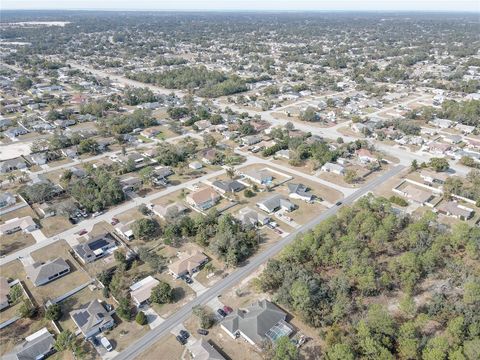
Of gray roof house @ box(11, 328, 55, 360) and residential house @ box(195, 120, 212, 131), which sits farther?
residential house @ box(195, 120, 212, 131)

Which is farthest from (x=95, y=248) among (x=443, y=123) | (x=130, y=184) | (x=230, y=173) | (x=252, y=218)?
(x=443, y=123)

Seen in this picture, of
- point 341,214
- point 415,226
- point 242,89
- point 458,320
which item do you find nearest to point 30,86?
point 242,89

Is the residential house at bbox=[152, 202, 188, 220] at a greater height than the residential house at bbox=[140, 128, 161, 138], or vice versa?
the residential house at bbox=[152, 202, 188, 220]

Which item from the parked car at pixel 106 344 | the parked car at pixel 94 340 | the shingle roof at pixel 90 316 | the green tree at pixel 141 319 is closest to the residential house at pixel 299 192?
the green tree at pixel 141 319

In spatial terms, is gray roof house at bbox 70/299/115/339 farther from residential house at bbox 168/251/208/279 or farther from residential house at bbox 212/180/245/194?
residential house at bbox 212/180/245/194

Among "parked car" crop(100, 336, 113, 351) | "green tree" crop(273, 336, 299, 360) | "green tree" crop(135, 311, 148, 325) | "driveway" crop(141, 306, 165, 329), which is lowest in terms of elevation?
"driveway" crop(141, 306, 165, 329)

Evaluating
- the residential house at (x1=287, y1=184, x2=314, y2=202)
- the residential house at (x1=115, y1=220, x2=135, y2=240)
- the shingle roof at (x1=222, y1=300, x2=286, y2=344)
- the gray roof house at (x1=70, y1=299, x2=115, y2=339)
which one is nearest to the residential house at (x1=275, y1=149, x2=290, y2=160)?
the residential house at (x1=287, y1=184, x2=314, y2=202)

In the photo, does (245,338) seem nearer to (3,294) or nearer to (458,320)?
(458,320)

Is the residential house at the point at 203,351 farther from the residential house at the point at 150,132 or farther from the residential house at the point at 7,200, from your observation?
the residential house at the point at 150,132

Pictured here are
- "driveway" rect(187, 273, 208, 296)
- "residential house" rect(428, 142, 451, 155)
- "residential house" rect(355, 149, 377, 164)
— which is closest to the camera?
"driveway" rect(187, 273, 208, 296)
